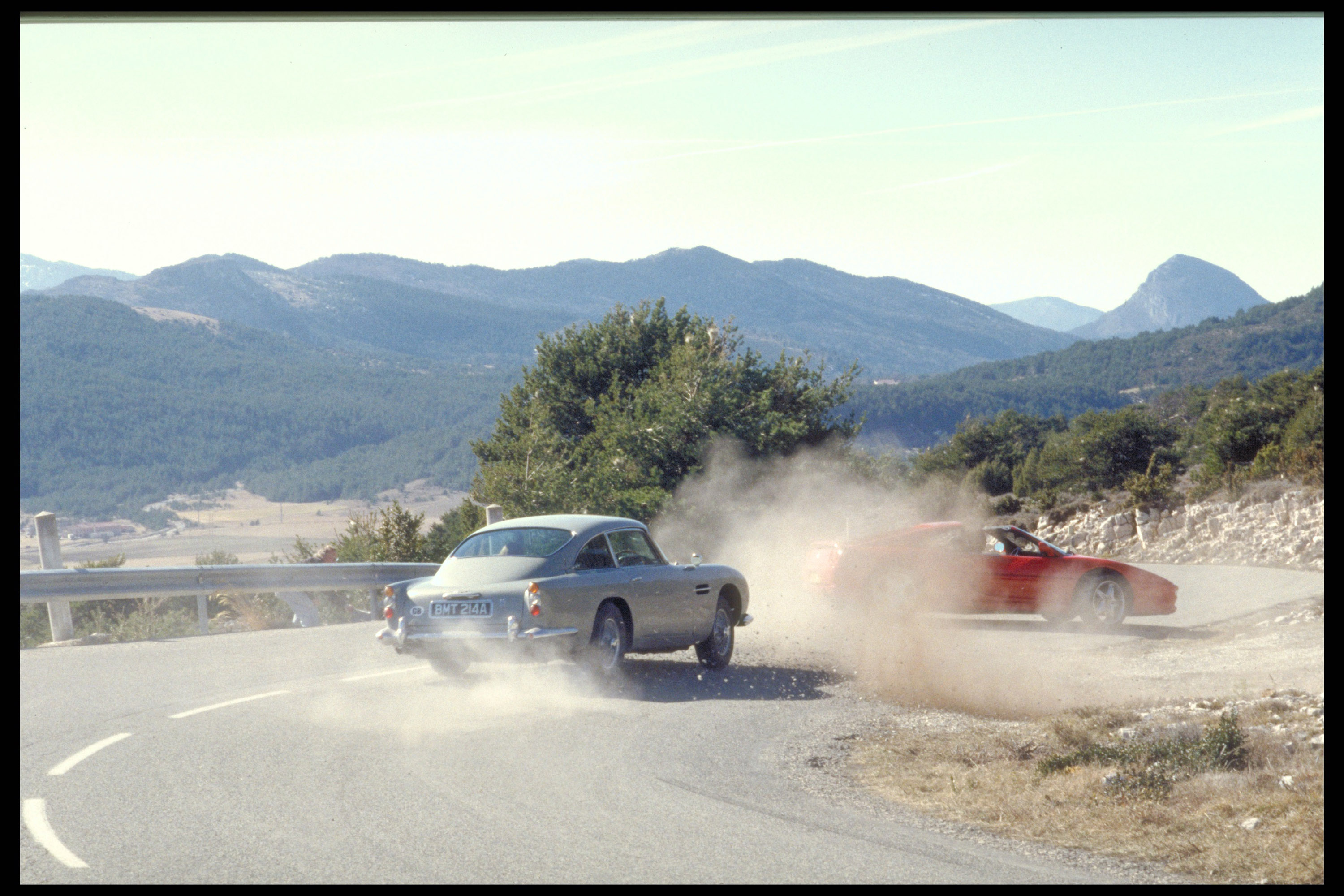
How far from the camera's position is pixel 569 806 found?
621 centimetres

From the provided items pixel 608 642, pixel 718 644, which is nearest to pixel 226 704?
pixel 608 642

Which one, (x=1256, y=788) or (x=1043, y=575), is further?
(x=1043, y=575)

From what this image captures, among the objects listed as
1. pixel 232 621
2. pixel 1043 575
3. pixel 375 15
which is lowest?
pixel 232 621

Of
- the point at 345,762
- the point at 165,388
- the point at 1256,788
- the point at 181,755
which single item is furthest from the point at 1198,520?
the point at 165,388

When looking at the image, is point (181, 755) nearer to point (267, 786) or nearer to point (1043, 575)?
point (267, 786)

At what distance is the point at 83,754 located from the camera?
24.3 feet

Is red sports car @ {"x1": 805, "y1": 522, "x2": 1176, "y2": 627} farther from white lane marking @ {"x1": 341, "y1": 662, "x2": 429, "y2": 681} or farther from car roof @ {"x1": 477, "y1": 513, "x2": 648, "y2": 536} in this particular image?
white lane marking @ {"x1": 341, "y1": 662, "x2": 429, "y2": 681}

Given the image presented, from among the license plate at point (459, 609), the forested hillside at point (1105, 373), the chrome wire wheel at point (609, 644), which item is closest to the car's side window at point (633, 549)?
the chrome wire wheel at point (609, 644)

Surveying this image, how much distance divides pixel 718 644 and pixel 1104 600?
6061mm

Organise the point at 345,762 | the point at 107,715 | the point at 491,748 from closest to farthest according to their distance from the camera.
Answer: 1. the point at 345,762
2. the point at 491,748
3. the point at 107,715

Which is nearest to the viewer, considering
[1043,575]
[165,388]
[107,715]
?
[107,715]

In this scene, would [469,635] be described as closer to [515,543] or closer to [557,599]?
[557,599]
